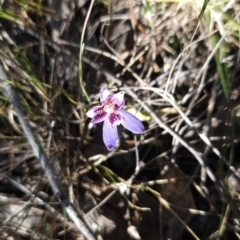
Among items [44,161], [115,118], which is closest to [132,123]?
[115,118]

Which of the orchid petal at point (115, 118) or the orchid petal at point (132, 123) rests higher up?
the orchid petal at point (115, 118)

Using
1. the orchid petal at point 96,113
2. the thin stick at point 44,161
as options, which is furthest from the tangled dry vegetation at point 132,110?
the orchid petal at point 96,113

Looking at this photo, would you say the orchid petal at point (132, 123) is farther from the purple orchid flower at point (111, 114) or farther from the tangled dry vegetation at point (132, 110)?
the tangled dry vegetation at point (132, 110)

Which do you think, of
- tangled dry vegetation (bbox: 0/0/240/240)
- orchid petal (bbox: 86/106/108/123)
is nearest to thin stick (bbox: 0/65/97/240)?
tangled dry vegetation (bbox: 0/0/240/240)

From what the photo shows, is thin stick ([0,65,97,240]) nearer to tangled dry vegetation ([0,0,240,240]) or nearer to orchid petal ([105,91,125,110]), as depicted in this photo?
tangled dry vegetation ([0,0,240,240])

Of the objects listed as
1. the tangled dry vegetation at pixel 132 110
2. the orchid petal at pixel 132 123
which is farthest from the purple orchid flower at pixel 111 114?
the tangled dry vegetation at pixel 132 110

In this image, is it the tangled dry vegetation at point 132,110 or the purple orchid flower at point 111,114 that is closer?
the purple orchid flower at point 111,114

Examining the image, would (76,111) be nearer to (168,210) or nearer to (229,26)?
(168,210)
